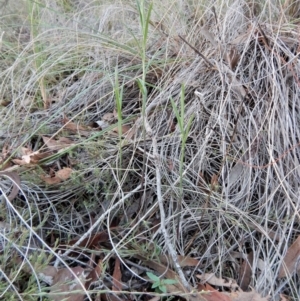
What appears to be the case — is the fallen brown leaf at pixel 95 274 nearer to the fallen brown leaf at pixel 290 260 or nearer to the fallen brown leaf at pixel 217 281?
the fallen brown leaf at pixel 217 281

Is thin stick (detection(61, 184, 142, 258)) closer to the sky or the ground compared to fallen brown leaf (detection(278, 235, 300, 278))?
closer to the sky

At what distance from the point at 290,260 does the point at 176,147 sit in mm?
459

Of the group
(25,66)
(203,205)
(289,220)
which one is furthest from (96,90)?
(289,220)

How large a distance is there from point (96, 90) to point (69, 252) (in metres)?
0.64

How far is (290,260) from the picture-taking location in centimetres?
124

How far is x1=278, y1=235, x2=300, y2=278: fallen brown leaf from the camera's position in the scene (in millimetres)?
1225

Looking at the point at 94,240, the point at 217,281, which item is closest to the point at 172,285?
the point at 217,281

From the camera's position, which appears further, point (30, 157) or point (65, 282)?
point (30, 157)

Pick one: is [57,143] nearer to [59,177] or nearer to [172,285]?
[59,177]

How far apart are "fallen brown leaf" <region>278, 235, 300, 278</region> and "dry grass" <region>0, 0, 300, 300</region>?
0.02m

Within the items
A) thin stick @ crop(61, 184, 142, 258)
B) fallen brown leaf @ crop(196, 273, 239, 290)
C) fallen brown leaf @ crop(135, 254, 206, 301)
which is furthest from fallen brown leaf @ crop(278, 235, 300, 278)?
thin stick @ crop(61, 184, 142, 258)

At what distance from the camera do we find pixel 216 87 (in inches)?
60.1

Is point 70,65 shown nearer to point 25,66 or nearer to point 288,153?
point 25,66

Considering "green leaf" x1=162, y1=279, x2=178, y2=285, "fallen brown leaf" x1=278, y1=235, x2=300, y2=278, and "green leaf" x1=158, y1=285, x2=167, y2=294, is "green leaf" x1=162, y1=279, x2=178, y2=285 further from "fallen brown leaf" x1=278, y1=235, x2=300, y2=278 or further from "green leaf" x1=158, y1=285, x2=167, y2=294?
"fallen brown leaf" x1=278, y1=235, x2=300, y2=278
